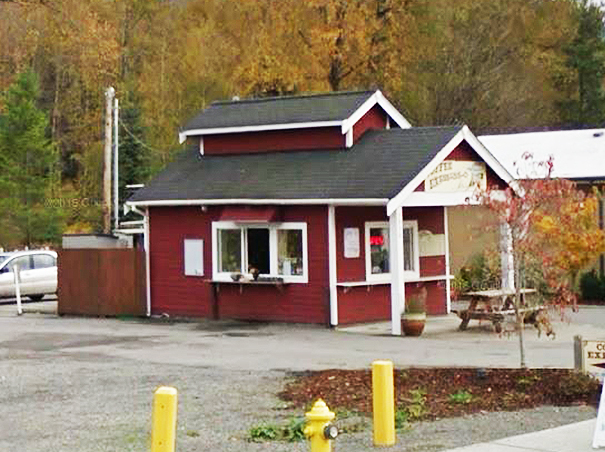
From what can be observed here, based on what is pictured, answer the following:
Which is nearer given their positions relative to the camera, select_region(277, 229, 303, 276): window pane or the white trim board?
select_region(277, 229, 303, 276): window pane

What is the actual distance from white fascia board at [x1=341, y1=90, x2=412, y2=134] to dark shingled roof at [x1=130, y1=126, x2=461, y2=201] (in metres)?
0.48

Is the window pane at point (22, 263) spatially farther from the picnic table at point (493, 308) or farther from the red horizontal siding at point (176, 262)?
the picnic table at point (493, 308)

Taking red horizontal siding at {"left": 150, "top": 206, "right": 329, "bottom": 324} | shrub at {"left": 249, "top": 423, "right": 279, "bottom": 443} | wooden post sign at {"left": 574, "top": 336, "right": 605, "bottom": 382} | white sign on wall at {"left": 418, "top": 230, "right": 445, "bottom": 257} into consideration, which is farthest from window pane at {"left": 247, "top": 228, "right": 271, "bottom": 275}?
shrub at {"left": 249, "top": 423, "right": 279, "bottom": 443}

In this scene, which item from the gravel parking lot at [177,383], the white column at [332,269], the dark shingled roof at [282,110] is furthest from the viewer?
the dark shingled roof at [282,110]

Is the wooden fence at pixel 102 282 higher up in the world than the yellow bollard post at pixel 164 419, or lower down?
higher up

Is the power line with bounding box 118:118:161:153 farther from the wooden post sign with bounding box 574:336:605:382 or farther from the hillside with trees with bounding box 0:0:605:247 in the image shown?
the wooden post sign with bounding box 574:336:605:382

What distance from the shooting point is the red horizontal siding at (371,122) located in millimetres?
25000

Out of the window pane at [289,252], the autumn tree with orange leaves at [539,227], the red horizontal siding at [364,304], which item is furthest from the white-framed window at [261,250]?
the autumn tree with orange leaves at [539,227]

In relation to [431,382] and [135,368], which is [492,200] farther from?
[135,368]

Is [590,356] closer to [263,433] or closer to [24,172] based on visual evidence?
[263,433]

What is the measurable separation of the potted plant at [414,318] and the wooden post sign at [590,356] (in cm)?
831

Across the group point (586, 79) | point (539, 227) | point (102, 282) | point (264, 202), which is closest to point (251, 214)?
point (264, 202)

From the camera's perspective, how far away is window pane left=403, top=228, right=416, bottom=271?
2544cm

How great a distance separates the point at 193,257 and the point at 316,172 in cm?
380
